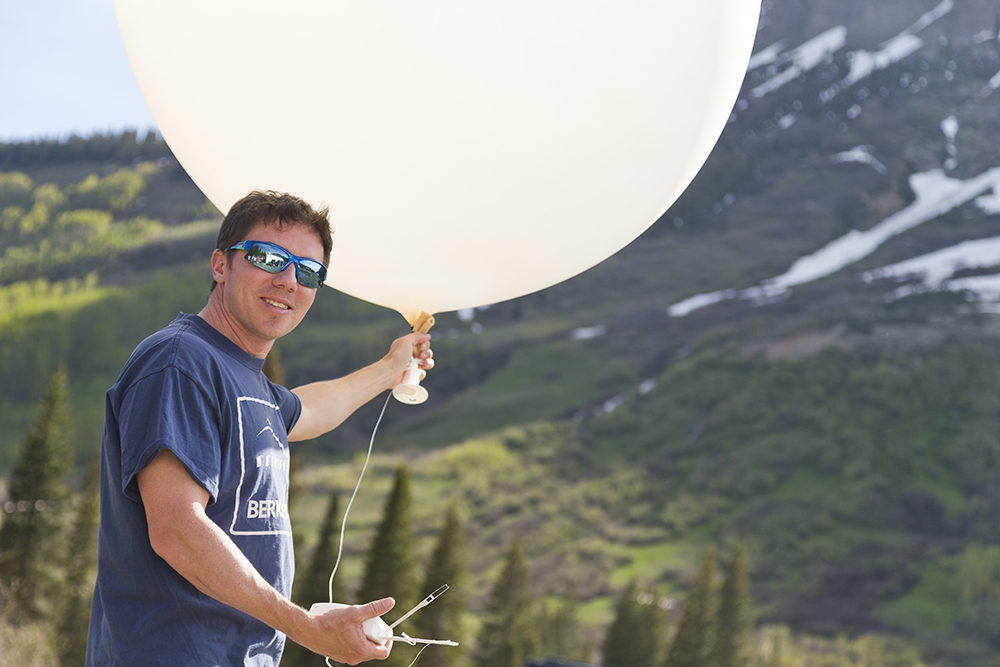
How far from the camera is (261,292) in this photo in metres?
1.74

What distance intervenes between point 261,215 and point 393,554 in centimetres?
2993

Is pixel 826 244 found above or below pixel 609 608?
above

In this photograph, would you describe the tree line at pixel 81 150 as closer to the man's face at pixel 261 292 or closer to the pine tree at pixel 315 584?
the pine tree at pixel 315 584

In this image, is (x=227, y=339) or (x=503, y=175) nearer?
(x=227, y=339)

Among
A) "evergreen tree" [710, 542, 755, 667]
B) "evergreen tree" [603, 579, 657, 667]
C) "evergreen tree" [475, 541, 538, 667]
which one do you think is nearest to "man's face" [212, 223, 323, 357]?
"evergreen tree" [475, 541, 538, 667]

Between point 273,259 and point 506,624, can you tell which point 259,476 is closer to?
point 273,259

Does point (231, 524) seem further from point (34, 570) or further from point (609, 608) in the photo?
point (609, 608)

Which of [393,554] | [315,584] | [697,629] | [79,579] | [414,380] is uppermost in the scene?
[414,380]

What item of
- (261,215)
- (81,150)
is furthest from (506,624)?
(81,150)

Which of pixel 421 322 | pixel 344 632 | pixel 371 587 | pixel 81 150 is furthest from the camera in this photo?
pixel 81 150

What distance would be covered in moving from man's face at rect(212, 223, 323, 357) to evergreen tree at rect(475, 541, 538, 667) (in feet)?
123

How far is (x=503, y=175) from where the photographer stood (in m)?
2.24

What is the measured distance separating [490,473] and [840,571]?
32321mm

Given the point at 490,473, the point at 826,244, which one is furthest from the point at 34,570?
the point at 826,244
